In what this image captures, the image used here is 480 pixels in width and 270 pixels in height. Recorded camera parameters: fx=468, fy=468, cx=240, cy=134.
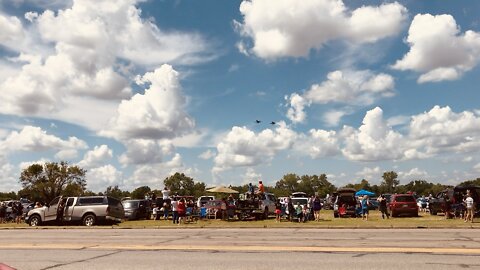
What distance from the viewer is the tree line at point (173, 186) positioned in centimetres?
8238

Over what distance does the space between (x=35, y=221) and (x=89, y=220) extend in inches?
154

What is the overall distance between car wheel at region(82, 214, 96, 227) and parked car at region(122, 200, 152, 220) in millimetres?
4621

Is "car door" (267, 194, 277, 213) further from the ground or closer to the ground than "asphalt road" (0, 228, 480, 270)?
further from the ground

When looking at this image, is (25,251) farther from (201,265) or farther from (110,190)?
(110,190)

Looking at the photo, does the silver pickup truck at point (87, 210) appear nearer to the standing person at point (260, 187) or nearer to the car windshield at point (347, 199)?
the standing person at point (260, 187)

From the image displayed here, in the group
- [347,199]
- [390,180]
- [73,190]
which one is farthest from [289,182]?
[347,199]

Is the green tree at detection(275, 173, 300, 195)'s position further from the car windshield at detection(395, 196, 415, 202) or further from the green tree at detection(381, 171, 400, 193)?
the car windshield at detection(395, 196, 415, 202)

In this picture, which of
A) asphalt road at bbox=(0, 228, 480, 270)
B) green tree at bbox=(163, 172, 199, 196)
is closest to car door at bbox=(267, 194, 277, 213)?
asphalt road at bbox=(0, 228, 480, 270)

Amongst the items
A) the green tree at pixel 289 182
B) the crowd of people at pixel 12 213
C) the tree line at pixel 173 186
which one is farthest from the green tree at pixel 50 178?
the green tree at pixel 289 182

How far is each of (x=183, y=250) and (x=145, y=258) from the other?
1.78m

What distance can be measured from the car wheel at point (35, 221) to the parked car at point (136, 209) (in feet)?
18.2

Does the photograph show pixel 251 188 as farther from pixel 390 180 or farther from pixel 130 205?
pixel 390 180

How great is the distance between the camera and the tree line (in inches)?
3243

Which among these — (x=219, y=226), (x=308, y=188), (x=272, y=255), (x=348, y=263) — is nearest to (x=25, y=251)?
(x=272, y=255)
